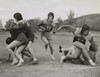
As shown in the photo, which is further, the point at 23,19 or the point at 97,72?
the point at 23,19

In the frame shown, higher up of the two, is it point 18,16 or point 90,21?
point 18,16

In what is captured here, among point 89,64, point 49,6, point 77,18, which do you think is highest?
point 49,6

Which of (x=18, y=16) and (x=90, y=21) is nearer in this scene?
(x=18, y=16)

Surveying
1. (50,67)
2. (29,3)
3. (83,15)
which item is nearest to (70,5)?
(83,15)

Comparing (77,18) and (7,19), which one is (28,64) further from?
(77,18)

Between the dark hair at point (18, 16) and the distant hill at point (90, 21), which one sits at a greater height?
the dark hair at point (18, 16)

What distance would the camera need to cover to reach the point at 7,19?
4195mm

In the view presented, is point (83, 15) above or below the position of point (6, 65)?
above

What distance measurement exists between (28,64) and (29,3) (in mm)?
1259

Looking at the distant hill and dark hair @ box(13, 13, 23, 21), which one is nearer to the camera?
dark hair @ box(13, 13, 23, 21)

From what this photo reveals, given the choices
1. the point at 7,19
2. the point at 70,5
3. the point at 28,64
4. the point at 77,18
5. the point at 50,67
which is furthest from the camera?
the point at 77,18

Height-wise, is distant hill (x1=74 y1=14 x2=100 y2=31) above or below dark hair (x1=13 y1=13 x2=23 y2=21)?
below

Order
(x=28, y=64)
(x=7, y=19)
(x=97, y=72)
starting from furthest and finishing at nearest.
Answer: (x=7, y=19)
(x=28, y=64)
(x=97, y=72)

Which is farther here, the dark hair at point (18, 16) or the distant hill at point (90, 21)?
the distant hill at point (90, 21)
